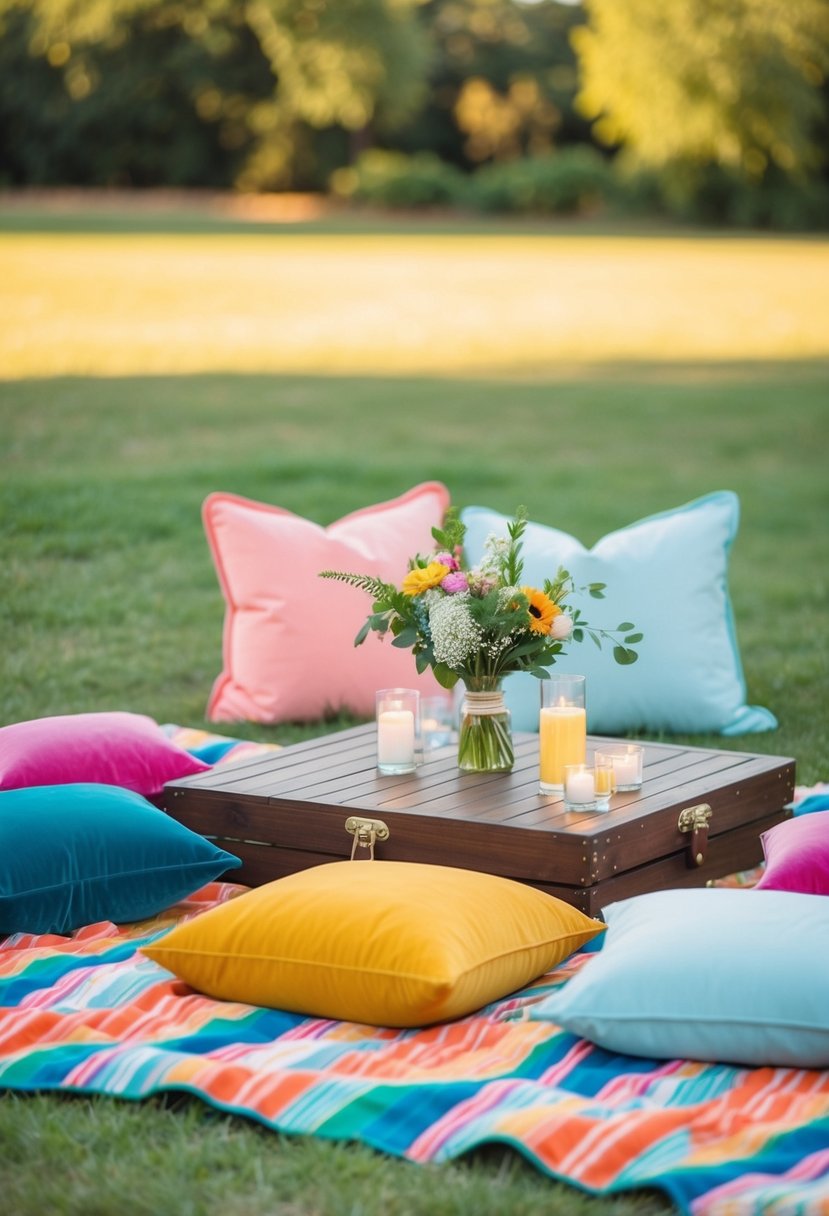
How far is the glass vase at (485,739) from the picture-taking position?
11.8 ft

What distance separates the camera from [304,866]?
3.52m

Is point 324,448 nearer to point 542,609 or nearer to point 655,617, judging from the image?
point 655,617

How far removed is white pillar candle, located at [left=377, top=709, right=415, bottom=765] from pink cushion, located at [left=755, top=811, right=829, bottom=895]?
34.0 inches

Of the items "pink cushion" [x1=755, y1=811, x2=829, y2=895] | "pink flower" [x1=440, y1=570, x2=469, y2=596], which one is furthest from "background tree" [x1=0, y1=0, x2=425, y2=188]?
"pink cushion" [x1=755, y1=811, x2=829, y2=895]

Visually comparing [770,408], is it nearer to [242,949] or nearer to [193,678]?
[193,678]

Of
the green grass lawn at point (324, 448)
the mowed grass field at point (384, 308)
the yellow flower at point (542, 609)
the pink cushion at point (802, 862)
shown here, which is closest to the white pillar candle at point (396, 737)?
the yellow flower at point (542, 609)

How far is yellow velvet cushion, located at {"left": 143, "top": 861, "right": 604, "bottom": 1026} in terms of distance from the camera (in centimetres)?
276

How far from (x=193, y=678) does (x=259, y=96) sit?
42.4 m

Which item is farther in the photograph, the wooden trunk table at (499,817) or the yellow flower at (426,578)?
the yellow flower at (426,578)

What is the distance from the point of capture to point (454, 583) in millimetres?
3379

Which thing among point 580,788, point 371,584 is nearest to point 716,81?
point 371,584

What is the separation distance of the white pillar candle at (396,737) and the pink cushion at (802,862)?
86 centimetres

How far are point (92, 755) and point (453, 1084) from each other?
60.3 inches

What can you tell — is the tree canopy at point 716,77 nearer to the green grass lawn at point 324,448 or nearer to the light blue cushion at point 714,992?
the green grass lawn at point 324,448
